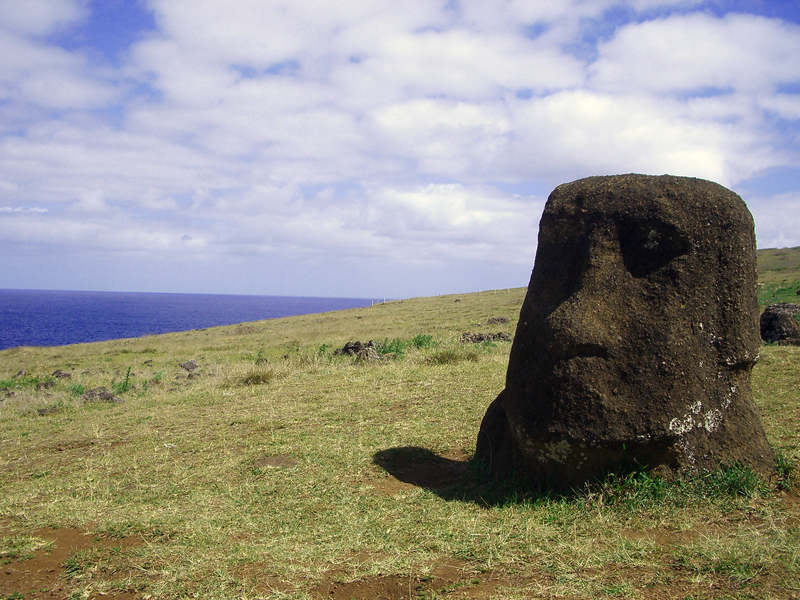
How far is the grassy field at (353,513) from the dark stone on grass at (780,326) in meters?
1.71

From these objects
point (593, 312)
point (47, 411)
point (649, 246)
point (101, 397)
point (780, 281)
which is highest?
point (780, 281)

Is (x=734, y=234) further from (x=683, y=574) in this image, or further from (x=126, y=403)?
(x=126, y=403)

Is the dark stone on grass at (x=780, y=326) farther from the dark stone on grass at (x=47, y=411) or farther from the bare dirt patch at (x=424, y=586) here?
the dark stone on grass at (x=47, y=411)

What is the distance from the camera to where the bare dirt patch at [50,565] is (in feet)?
14.3

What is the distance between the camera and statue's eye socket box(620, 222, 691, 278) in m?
5.48

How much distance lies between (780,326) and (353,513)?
11.0 meters

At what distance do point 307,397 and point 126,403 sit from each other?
13.1 ft

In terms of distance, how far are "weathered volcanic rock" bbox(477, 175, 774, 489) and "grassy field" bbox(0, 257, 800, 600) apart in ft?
1.07

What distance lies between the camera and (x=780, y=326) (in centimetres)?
1245

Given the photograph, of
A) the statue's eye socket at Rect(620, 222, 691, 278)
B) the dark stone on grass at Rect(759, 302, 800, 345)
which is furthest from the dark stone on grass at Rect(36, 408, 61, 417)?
the dark stone on grass at Rect(759, 302, 800, 345)

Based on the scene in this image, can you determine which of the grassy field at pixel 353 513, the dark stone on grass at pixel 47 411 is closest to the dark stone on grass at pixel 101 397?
the dark stone on grass at pixel 47 411

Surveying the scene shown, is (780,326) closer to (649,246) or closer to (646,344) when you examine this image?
(649,246)

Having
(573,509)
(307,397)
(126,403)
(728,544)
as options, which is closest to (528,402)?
(573,509)

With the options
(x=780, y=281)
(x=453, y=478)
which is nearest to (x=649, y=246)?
(x=453, y=478)
